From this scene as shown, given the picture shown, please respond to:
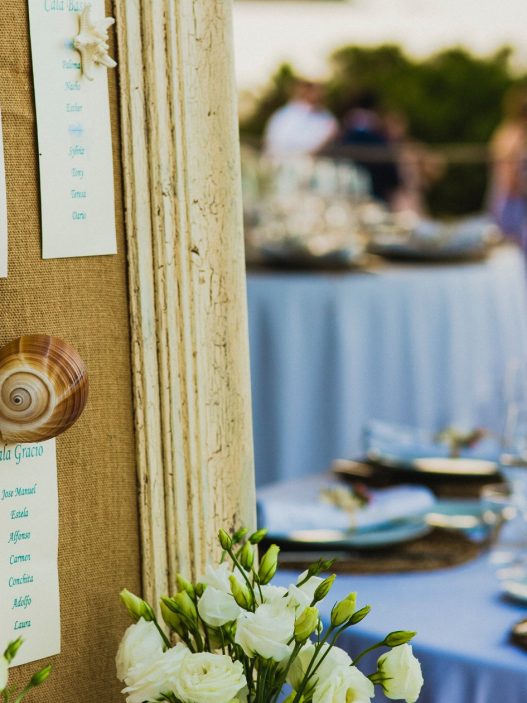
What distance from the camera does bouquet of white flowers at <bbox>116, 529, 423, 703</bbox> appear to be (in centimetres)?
66

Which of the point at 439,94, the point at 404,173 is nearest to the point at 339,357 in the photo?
the point at 404,173

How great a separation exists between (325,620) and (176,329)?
1.47 ft

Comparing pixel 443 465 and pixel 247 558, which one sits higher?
pixel 247 558

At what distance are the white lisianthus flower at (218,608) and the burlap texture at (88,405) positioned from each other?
134 mm

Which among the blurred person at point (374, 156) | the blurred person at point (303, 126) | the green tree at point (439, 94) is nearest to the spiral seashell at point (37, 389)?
the blurred person at point (374, 156)

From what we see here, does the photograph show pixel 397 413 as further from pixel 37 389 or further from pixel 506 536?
pixel 37 389

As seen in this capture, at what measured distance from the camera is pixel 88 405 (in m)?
0.79

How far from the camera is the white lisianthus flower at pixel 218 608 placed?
0.69 m

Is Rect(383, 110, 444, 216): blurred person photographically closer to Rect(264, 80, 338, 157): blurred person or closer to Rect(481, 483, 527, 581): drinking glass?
Rect(264, 80, 338, 157): blurred person

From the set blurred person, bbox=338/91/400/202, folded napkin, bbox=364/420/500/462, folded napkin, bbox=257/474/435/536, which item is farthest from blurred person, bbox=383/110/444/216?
folded napkin, bbox=257/474/435/536

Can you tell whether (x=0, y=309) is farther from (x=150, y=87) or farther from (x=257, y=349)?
(x=257, y=349)

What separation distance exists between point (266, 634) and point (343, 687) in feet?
0.20

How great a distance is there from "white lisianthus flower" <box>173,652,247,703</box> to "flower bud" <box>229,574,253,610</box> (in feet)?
0.12

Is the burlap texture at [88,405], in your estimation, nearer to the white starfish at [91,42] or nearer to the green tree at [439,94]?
the white starfish at [91,42]
